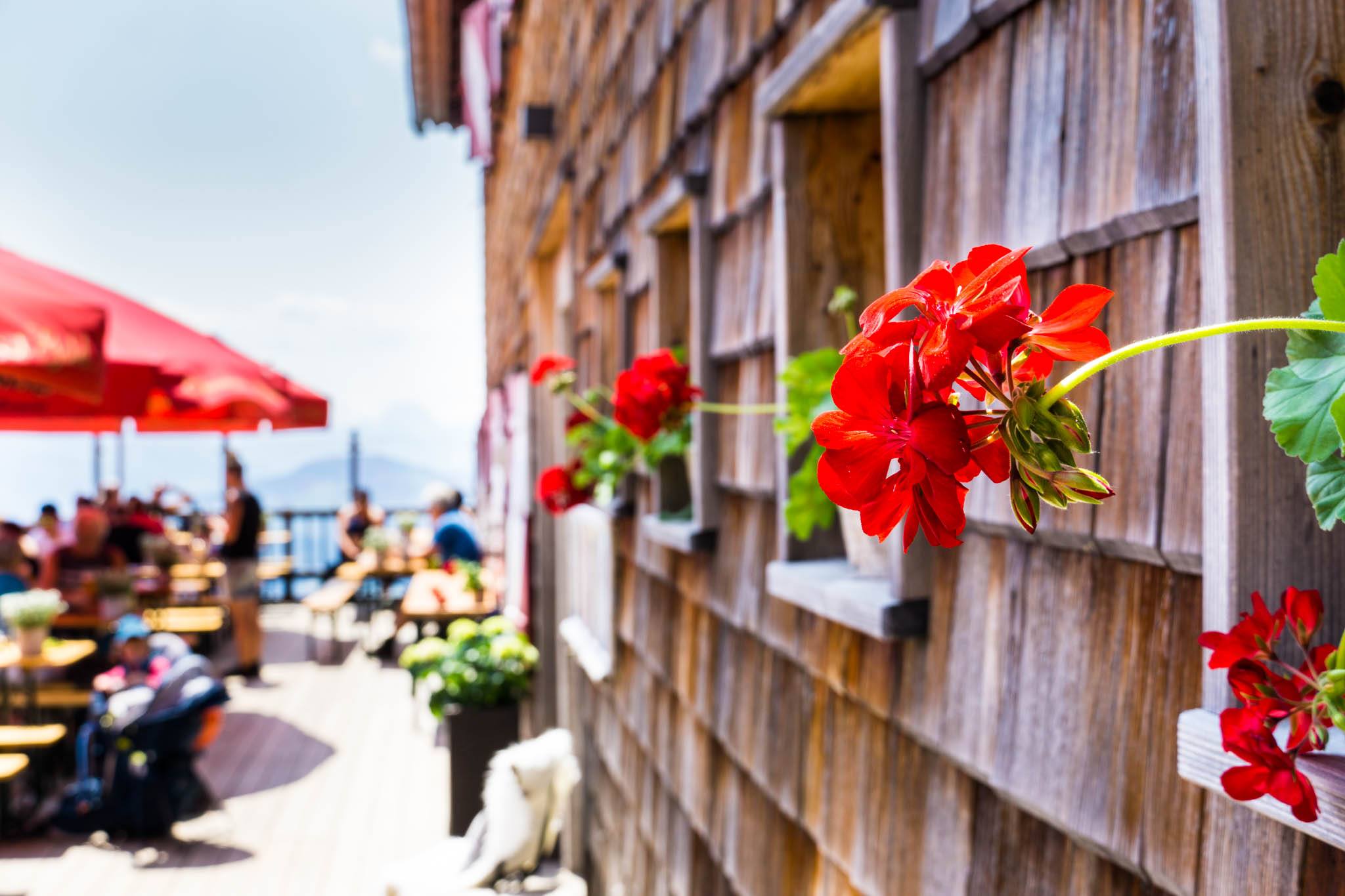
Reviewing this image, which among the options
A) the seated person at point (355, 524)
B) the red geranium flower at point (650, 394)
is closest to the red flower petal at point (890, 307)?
the red geranium flower at point (650, 394)

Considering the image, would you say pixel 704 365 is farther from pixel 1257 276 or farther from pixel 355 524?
pixel 355 524

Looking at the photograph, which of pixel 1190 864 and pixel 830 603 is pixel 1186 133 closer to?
pixel 1190 864

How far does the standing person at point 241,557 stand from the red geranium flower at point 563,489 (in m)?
5.65

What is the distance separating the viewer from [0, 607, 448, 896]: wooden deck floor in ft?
13.7

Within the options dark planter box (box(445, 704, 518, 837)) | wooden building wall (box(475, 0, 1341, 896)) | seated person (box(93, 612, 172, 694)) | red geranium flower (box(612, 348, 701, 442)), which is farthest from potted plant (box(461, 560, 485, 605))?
red geranium flower (box(612, 348, 701, 442))

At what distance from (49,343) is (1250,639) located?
2.94 metres

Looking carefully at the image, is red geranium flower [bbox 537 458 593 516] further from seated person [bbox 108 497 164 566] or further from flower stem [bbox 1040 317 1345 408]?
seated person [bbox 108 497 164 566]

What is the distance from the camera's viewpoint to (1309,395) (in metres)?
0.42

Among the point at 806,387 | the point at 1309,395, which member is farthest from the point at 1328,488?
the point at 806,387

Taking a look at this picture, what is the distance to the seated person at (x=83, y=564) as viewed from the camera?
632cm

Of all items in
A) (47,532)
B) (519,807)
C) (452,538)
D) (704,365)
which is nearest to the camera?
(704,365)

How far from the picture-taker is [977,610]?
1037mm

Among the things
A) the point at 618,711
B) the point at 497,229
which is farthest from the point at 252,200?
the point at 618,711

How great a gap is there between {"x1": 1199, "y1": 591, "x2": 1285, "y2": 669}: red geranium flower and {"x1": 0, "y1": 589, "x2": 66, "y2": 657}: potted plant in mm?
5705
